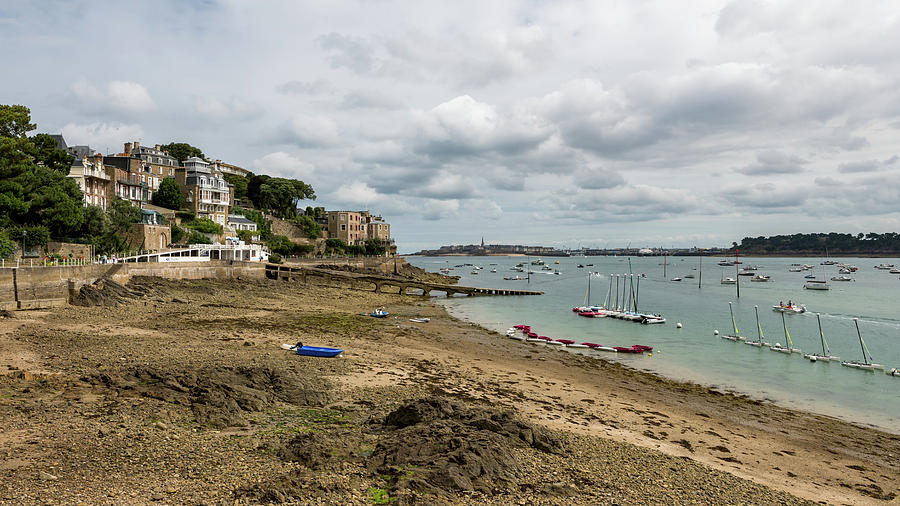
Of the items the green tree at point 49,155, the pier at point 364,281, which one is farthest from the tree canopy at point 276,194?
the green tree at point 49,155

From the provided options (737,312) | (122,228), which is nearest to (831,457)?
(737,312)

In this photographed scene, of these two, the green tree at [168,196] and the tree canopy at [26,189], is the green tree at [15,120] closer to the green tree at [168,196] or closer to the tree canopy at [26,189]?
the tree canopy at [26,189]

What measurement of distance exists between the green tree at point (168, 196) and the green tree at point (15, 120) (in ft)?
112

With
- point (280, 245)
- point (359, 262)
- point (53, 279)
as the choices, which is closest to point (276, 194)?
point (280, 245)

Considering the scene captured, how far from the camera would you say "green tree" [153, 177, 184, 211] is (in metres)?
74.3

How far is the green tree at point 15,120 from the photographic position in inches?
1540

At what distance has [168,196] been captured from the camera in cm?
7431

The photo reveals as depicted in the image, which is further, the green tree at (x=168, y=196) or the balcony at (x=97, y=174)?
the green tree at (x=168, y=196)

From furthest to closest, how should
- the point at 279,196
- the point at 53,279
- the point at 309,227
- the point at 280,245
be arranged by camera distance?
1. the point at 279,196
2. the point at 309,227
3. the point at 280,245
4. the point at 53,279

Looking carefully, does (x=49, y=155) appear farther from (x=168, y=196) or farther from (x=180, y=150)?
(x=180, y=150)

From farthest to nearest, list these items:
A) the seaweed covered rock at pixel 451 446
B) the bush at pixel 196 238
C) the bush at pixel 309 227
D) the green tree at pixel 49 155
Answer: the bush at pixel 309 227 → the bush at pixel 196 238 → the green tree at pixel 49 155 → the seaweed covered rock at pixel 451 446

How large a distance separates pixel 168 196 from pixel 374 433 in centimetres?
7597

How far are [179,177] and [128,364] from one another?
245ft

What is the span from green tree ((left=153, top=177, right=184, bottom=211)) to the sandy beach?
183ft
